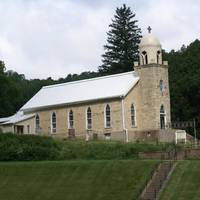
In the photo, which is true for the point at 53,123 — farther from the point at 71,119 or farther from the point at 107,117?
the point at 107,117

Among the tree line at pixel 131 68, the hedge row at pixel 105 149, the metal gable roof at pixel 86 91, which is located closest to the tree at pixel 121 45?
the tree line at pixel 131 68

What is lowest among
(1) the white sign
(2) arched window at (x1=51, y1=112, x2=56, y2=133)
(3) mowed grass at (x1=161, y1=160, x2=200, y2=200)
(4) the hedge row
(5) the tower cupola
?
(3) mowed grass at (x1=161, y1=160, x2=200, y2=200)

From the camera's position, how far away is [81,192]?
43375 mm

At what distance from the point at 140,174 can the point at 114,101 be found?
2064 cm

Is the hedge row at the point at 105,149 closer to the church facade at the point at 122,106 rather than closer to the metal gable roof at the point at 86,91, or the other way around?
the church facade at the point at 122,106

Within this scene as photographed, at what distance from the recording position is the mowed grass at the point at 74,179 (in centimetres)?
4303

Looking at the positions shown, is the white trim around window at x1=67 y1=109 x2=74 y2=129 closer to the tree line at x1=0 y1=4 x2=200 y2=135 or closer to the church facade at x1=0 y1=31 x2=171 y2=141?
the church facade at x1=0 y1=31 x2=171 y2=141

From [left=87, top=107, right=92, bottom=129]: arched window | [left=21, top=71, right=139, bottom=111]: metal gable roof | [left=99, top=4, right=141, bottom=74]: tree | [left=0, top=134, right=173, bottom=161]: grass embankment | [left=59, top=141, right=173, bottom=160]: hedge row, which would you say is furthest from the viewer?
[left=99, top=4, right=141, bottom=74]: tree

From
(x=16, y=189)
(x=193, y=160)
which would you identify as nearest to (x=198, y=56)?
(x=193, y=160)

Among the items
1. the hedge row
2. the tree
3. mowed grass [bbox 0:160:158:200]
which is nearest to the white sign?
the hedge row

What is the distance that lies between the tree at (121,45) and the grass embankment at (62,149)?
152ft

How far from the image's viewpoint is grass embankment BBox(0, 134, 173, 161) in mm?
53312

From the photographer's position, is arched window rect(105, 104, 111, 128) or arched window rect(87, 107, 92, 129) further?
arched window rect(87, 107, 92, 129)

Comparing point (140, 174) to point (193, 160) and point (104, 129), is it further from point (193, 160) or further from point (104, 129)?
point (104, 129)
